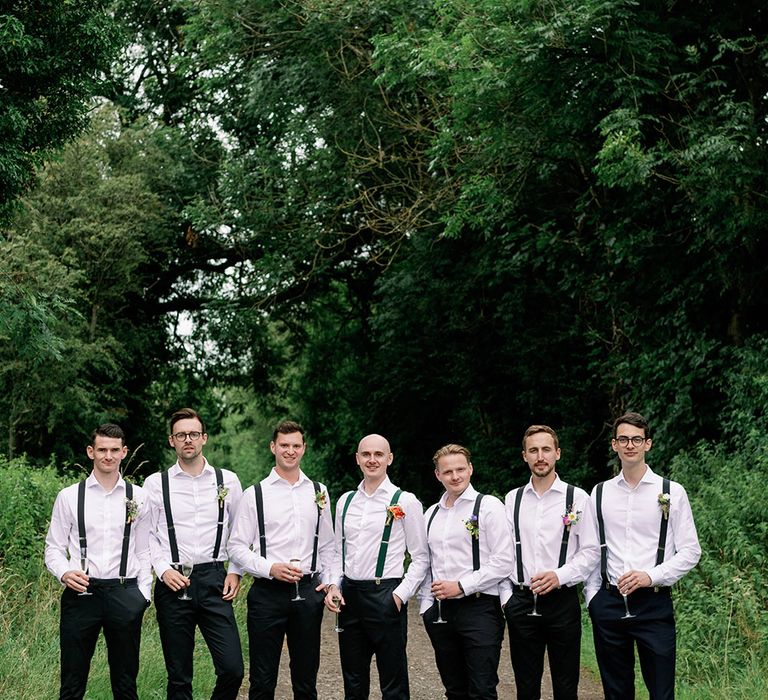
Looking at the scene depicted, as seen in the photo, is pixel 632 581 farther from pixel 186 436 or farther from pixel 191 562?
pixel 186 436

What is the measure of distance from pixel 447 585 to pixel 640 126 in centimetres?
863

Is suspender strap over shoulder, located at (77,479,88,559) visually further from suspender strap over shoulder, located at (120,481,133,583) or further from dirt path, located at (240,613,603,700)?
dirt path, located at (240,613,603,700)

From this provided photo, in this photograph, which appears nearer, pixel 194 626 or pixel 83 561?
pixel 83 561

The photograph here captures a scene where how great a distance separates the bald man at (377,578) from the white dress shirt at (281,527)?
195mm

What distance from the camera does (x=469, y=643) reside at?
6395 millimetres

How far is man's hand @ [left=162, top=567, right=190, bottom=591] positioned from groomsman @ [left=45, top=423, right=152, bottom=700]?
0.47 ft

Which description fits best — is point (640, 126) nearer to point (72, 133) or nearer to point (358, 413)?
point (72, 133)

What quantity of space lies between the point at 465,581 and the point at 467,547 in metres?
0.21

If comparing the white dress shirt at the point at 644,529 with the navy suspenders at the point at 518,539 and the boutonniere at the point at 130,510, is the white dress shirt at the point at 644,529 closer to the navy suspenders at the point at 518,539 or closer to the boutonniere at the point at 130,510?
the navy suspenders at the point at 518,539

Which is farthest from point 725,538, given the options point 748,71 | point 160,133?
point 160,133

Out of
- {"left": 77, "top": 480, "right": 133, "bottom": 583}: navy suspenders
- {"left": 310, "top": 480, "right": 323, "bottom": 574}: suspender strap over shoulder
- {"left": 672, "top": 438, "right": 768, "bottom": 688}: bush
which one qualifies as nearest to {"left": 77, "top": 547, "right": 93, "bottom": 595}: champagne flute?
{"left": 77, "top": 480, "right": 133, "bottom": 583}: navy suspenders

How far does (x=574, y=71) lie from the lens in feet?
43.3

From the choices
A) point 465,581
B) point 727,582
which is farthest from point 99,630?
point 727,582

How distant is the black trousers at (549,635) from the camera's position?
6355 millimetres
